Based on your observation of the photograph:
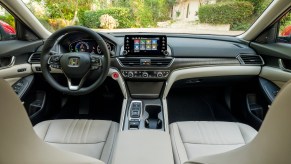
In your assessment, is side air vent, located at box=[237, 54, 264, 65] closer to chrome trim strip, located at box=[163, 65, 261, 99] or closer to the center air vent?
chrome trim strip, located at box=[163, 65, 261, 99]

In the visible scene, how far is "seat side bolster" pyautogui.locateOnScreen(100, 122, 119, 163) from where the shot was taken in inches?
66.7

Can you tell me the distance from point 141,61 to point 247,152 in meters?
1.53

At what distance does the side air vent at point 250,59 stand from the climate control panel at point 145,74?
648 millimetres

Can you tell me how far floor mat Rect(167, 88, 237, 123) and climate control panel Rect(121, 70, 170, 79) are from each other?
587 millimetres

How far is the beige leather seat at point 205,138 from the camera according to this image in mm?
1746

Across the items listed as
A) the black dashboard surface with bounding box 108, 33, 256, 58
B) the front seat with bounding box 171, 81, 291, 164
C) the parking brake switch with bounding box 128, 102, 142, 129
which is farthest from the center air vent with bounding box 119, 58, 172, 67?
the front seat with bounding box 171, 81, 291, 164

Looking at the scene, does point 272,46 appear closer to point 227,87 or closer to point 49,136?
point 227,87

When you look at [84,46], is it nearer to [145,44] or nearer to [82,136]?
[145,44]

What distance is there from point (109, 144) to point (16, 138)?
3.18 ft

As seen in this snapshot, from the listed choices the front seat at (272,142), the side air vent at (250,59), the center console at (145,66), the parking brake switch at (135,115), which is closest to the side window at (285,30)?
the side air vent at (250,59)

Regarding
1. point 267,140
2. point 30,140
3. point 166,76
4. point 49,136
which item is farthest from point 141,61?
point 267,140

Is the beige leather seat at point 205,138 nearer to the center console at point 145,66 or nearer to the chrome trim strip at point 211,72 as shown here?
the center console at point 145,66

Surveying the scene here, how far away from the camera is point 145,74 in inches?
95.5

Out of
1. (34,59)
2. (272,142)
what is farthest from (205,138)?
(34,59)
